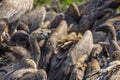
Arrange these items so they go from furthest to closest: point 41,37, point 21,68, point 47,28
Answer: point 47,28
point 41,37
point 21,68

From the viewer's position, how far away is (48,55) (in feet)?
56.6

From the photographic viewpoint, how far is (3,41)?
18.3 metres

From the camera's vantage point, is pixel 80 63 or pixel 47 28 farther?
pixel 47 28

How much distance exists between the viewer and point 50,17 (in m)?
19.8

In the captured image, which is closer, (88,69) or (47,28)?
(88,69)

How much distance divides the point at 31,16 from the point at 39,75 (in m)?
3.98

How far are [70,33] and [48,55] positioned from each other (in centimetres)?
150

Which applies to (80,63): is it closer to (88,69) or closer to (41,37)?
(88,69)

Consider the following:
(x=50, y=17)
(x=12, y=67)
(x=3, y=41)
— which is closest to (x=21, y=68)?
(x=12, y=67)

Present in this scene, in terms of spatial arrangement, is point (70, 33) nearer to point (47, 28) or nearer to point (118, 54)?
point (47, 28)

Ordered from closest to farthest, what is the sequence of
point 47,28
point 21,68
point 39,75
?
1. point 39,75
2. point 21,68
3. point 47,28

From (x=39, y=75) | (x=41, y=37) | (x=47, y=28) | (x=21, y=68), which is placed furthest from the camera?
(x=47, y=28)

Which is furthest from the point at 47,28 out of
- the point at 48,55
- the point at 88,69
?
the point at 88,69

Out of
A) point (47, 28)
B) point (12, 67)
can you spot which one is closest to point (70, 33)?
point (47, 28)
